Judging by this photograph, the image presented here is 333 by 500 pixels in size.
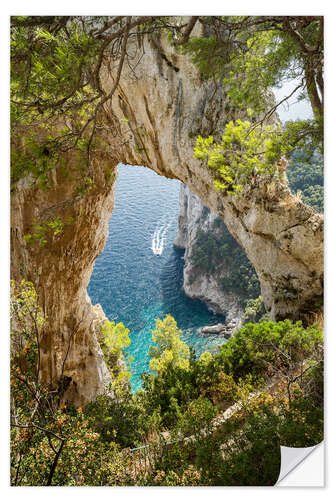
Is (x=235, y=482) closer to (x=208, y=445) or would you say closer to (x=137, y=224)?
(x=208, y=445)

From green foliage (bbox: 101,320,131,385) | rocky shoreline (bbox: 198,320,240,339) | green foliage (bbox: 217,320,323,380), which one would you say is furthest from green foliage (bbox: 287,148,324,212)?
rocky shoreline (bbox: 198,320,240,339)

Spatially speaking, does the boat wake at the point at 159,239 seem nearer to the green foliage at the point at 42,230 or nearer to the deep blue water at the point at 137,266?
the deep blue water at the point at 137,266

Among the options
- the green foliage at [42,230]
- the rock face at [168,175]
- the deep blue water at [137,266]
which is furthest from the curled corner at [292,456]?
the deep blue water at [137,266]

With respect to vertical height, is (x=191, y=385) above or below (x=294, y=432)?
below

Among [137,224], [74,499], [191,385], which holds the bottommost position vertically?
[191,385]

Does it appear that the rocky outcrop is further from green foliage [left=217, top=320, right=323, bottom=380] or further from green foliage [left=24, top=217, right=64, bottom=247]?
green foliage [left=24, top=217, right=64, bottom=247]
